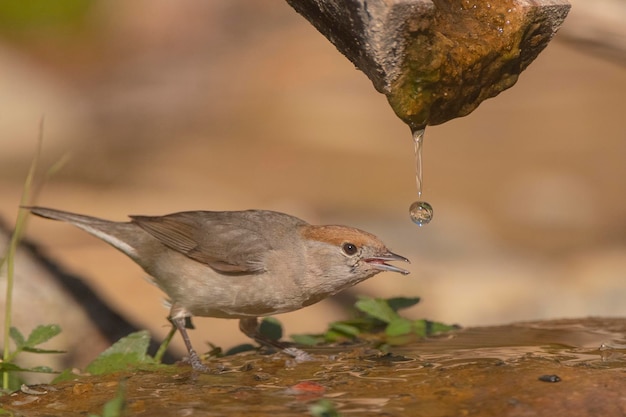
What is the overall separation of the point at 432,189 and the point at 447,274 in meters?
3.40

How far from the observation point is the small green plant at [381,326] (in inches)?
Answer: 229

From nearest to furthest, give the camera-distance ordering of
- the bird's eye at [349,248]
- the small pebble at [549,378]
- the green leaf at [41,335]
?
1. the small pebble at [549,378]
2. the green leaf at [41,335]
3. the bird's eye at [349,248]

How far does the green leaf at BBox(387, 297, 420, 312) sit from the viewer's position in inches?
239

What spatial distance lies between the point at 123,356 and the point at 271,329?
1.04m

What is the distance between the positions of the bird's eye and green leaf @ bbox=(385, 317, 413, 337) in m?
0.45

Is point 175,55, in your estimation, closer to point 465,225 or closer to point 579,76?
point 579,76

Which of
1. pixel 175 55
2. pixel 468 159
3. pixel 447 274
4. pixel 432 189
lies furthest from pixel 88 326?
pixel 175 55

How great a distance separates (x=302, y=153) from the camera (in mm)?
14688

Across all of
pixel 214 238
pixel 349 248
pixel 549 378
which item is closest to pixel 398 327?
pixel 349 248

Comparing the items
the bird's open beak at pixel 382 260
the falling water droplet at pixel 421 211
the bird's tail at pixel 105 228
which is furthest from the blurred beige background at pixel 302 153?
the falling water droplet at pixel 421 211

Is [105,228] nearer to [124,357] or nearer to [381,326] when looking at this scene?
[124,357]

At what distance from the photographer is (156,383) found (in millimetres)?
4711

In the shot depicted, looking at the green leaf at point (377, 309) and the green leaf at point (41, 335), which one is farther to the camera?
the green leaf at point (377, 309)

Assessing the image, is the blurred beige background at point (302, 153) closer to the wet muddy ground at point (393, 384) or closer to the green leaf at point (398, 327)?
the green leaf at point (398, 327)
